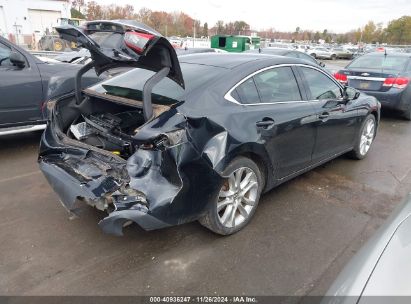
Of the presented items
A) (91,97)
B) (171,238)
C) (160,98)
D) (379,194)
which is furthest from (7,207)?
(379,194)

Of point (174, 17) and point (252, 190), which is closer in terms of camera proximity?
point (252, 190)

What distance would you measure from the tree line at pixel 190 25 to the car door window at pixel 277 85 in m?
54.7

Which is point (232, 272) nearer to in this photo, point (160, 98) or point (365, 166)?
point (160, 98)

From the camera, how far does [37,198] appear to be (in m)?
3.87

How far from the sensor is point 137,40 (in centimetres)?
260

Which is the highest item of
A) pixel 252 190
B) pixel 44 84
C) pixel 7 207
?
pixel 44 84

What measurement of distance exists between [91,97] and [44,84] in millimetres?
2219

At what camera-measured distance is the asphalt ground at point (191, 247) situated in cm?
263

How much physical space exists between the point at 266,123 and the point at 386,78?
578 centimetres

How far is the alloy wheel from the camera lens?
3107mm

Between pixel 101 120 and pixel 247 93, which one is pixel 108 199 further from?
pixel 247 93

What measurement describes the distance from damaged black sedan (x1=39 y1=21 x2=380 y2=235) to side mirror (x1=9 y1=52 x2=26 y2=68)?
1.99 metres

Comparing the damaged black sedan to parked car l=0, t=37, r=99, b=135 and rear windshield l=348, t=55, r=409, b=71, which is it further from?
rear windshield l=348, t=55, r=409, b=71

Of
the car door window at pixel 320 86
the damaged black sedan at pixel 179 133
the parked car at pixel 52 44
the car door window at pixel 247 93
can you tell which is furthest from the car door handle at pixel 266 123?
the parked car at pixel 52 44
